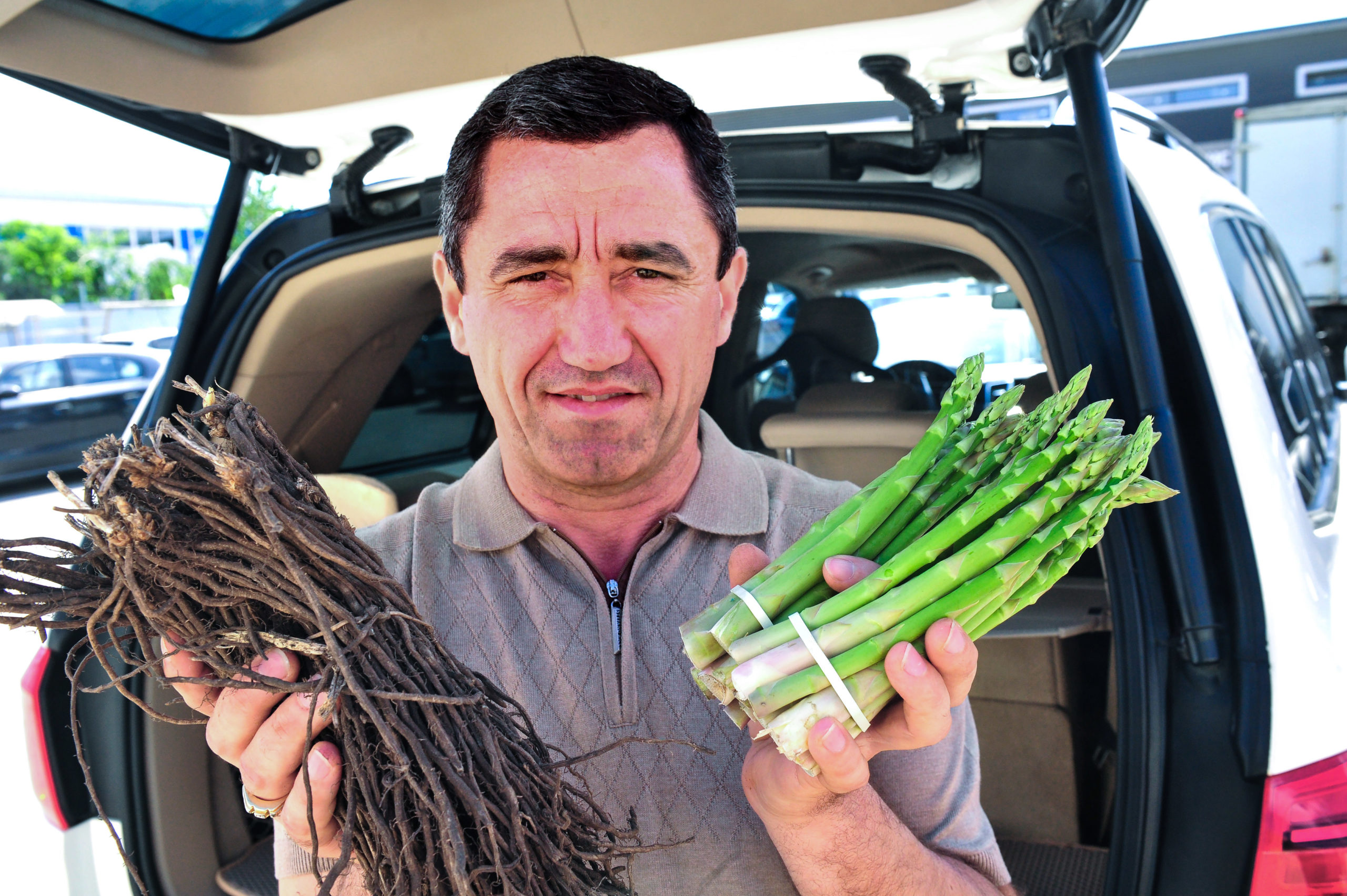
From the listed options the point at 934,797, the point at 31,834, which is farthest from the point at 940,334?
the point at 31,834

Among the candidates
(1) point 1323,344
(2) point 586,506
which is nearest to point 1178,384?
(2) point 586,506

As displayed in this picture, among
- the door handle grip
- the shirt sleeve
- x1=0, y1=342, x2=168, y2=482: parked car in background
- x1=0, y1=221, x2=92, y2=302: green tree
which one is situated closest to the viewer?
the shirt sleeve

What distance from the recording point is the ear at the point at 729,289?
1784mm

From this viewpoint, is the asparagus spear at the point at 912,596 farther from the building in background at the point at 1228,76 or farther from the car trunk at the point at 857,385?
the building in background at the point at 1228,76

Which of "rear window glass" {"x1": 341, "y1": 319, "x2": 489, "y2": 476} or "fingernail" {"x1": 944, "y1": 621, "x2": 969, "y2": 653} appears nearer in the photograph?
"fingernail" {"x1": 944, "y1": 621, "x2": 969, "y2": 653}

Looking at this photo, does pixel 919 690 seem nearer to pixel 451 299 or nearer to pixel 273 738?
pixel 273 738

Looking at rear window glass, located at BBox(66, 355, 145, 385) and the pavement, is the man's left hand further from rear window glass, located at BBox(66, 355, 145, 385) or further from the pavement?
rear window glass, located at BBox(66, 355, 145, 385)

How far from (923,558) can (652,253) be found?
0.71m

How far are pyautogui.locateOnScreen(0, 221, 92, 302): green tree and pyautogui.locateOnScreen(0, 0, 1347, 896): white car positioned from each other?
33.3m

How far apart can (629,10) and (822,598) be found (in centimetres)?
138

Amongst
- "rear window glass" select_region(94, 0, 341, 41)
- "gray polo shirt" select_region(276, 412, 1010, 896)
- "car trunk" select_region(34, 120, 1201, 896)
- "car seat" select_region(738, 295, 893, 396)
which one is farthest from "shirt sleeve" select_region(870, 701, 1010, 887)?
"car seat" select_region(738, 295, 893, 396)

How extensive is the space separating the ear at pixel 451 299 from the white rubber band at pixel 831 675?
937 millimetres

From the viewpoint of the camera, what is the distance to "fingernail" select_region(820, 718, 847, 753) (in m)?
1.12

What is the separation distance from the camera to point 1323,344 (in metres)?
4.47
